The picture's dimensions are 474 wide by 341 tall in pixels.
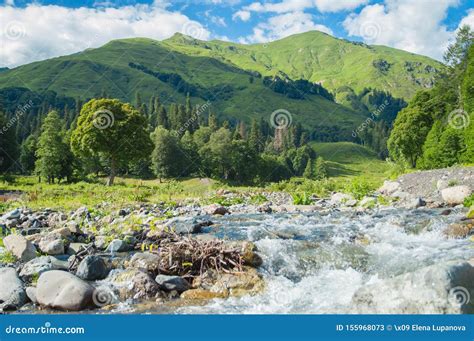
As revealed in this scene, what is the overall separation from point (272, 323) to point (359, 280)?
4.51 metres

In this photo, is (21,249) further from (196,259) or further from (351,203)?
(351,203)

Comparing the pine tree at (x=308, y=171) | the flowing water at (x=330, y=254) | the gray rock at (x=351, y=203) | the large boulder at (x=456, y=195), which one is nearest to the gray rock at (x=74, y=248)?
the flowing water at (x=330, y=254)

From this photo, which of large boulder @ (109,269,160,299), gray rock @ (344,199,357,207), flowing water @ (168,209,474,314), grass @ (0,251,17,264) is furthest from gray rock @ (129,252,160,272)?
gray rock @ (344,199,357,207)

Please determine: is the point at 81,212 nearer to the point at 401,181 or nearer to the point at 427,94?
the point at 401,181

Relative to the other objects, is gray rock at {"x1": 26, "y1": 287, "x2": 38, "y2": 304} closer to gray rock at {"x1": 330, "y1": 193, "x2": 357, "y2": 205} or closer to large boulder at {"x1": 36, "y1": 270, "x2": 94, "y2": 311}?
large boulder at {"x1": 36, "y1": 270, "x2": 94, "y2": 311}

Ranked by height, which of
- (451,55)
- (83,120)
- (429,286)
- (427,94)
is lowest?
(429,286)

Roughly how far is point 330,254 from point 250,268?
287cm

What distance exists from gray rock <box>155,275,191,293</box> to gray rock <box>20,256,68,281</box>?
3.36 metres

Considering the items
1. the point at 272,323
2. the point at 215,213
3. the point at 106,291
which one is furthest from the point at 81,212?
the point at 272,323

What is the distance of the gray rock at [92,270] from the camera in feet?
36.4

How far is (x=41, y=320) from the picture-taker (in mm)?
7301

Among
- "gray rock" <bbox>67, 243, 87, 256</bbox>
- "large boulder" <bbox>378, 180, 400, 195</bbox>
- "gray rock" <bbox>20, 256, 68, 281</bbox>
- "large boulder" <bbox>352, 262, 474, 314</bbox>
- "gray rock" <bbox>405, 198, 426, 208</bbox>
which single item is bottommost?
"gray rock" <bbox>67, 243, 87, 256</bbox>

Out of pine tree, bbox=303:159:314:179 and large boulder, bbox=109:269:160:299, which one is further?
pine tree, bbox=303:159:314:179

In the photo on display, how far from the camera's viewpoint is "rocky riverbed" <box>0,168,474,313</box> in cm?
805
